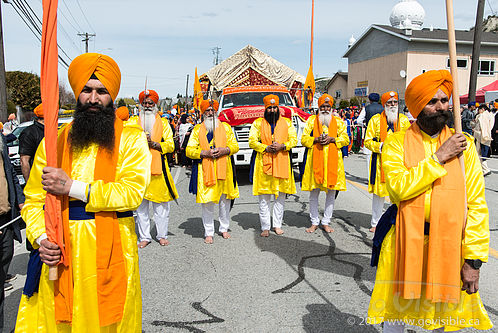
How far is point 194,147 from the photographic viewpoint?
6.64 metres

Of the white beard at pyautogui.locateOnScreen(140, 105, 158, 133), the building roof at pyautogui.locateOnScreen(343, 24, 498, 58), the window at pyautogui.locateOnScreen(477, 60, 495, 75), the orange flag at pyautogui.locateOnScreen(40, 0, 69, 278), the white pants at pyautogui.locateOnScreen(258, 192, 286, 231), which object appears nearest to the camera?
the orange flag at pyautogui.locateOnScreen(40, 0, 69, 278)

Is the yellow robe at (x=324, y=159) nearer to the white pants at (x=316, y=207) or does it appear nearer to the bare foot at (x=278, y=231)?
the white pants at (x=316, y=207)

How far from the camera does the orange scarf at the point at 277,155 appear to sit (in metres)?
6.76

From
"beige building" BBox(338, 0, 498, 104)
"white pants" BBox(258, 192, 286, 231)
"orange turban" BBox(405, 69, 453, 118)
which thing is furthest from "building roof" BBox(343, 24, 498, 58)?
"orange turban" BBox(405, 69, 453, 118)

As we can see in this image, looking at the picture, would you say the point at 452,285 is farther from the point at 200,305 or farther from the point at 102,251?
the point at 200,305

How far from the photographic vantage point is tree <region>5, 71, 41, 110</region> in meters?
34.3

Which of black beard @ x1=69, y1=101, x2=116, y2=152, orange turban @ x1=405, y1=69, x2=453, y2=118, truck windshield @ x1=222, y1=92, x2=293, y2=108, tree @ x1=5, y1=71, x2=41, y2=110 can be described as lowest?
black beard @ x1=69, y1=101, x2=116, y2=152

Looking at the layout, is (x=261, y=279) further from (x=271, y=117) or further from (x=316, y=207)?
(x=271, y=117)

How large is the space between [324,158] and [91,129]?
4.64 metres

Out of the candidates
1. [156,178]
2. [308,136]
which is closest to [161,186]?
[156,178]

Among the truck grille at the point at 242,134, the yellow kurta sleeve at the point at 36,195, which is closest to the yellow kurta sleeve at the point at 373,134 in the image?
the truck grille at the point at 242,134

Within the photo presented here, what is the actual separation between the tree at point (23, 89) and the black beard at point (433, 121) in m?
36.0

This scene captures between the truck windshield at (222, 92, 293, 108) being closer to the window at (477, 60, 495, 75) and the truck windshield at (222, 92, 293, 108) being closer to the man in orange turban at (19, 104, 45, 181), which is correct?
the man in orange turban at (19, 104, 45, 181)

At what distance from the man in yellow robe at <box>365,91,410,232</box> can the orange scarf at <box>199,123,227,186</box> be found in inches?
86.8
